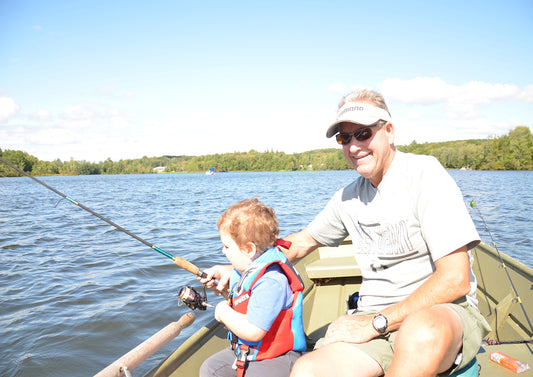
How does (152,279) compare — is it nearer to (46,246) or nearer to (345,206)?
(46,246)

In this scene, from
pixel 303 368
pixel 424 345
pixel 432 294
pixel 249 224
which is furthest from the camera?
pixel 249 224

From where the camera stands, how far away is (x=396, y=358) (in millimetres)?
1715

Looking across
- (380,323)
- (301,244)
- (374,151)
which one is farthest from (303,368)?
(374,151)

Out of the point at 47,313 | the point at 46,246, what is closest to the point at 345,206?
the point at 47,313

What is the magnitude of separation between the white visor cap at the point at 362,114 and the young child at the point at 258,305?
685 millimetres

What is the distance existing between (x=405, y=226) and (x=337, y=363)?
800mm

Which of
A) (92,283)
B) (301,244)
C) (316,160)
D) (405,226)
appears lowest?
(92,283)

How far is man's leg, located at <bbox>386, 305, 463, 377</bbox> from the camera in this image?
5.43 ft

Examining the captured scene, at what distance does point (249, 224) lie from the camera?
215cm

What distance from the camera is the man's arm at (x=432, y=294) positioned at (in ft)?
6.30

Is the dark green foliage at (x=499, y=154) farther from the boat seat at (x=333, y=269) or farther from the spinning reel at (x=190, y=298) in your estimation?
the spinning reel at (x=190, y=298)

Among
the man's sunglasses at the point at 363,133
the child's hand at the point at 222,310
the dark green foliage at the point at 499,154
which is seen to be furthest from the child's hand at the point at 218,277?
the dark green foliage at the point at 499,154

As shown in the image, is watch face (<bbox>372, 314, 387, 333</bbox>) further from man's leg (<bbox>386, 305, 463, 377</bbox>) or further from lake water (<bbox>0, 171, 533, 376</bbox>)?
lake water (<bbox>0, 171, 533, 376</bbox>)

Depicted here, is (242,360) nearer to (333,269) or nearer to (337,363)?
(337,363)
